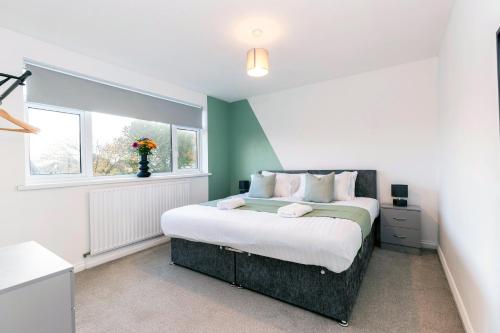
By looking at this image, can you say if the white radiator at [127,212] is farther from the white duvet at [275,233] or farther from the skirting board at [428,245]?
the skirting board at [428,245]

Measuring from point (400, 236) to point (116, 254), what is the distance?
143 inches

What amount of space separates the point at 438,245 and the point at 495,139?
249cm

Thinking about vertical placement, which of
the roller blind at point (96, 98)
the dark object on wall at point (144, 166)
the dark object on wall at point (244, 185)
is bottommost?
the dark object on wall at point (244, 185)

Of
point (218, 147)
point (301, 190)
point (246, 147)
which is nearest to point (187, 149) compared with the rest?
point (218, 147)

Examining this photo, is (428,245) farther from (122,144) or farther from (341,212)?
(122,144)

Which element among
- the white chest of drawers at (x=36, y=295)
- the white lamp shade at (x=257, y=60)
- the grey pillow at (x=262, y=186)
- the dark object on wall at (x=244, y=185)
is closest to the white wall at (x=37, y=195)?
the white chest of drawers at (x=36, y=295)

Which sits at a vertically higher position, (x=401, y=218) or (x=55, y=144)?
(x=55, y=144)

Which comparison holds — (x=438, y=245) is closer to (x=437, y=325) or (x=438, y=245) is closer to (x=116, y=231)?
(x=437, y=325)

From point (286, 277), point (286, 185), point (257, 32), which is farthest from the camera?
point (286, 185)

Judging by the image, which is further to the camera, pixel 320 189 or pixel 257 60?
pixel 320 189

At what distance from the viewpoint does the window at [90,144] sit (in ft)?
8.45

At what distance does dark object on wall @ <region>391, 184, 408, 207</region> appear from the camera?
313 cm

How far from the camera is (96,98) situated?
9.55 ft

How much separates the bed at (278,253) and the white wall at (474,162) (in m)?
0.71
